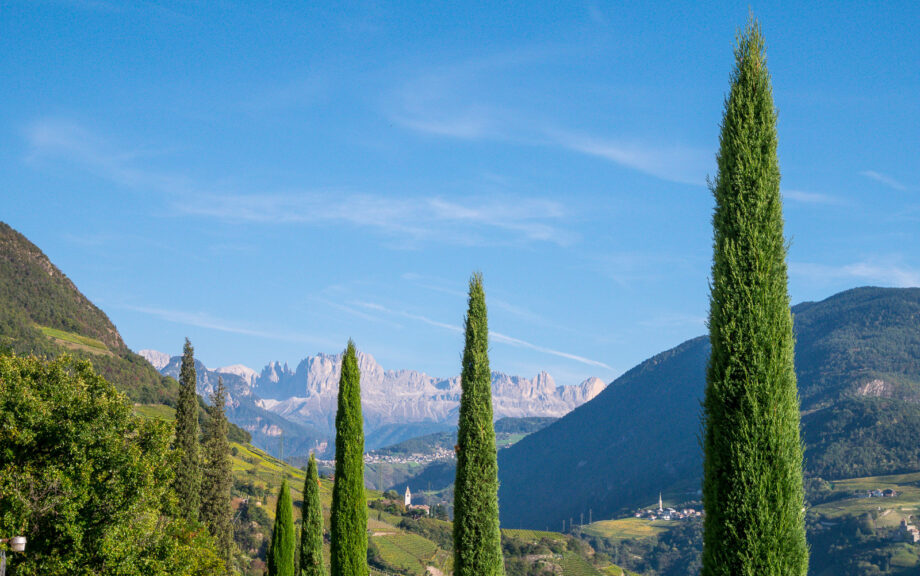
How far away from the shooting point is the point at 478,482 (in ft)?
49.4

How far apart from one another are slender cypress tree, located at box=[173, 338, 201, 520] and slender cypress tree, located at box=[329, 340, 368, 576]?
2240 cm

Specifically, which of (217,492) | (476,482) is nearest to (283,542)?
(217,492)

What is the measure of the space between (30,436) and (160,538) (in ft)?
20.1

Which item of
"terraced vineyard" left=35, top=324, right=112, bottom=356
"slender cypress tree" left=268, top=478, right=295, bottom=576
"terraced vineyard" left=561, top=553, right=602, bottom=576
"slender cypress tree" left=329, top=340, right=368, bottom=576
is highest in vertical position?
"terraced vineyard" left=35, top=324, right=112, bottom=356

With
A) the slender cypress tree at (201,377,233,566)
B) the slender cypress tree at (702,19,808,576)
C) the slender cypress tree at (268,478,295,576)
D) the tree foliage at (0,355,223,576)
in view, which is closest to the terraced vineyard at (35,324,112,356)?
the slender cypress tree at (201,377,233,566)

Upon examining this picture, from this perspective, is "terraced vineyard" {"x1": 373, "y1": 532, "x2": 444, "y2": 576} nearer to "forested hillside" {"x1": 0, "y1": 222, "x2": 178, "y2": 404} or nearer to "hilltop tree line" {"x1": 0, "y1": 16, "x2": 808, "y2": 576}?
"forested hillside" {"x1": 0, "y1": 222, "x2": 178, "y2": 404}

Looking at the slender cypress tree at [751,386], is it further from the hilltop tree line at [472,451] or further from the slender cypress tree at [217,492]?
the slender cypress tree at [217,492]

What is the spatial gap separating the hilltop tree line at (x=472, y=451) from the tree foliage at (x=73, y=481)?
5 cm

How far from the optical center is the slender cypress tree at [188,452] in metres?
42.5

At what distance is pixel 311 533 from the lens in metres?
31.5

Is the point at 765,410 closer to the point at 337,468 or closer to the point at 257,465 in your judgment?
the point at 337,468

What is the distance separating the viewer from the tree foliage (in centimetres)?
2570

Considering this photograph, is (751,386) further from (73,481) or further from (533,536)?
(533,536)

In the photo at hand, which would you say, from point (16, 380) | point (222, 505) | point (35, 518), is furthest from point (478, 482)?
point (222, 505)
